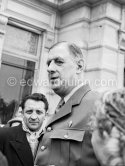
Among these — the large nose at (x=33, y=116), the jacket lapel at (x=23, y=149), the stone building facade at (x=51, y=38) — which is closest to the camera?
the jacket lapel at (x=23, y=149)

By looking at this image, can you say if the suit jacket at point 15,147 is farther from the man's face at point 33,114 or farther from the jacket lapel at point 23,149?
the man's face at point 33,114

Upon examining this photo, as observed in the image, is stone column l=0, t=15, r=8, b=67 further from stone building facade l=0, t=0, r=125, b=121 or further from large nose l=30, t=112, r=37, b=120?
large nose l=30, t=112, r=37, b=120

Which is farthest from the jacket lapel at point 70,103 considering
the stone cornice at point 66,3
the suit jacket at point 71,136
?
the stone cornice at point 66,3

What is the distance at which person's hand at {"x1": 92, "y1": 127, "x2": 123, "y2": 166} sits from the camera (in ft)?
3.01

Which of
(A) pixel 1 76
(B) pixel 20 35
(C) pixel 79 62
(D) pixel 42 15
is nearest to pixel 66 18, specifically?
(D) pixel 42 15

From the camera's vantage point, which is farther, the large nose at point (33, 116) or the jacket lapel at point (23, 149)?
the large nose at point (33, 116)

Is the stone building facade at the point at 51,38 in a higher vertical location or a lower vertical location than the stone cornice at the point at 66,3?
lower

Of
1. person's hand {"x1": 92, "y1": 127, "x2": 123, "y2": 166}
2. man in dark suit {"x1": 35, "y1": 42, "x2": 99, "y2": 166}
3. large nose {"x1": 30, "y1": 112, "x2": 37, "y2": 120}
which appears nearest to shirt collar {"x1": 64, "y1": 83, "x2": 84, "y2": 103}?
man in dark suit {"x1": 35, "y1": 42, "x2": 99, "y2": 166}

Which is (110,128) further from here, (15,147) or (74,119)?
(15,147)

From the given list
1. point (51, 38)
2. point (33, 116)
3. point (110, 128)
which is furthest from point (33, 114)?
point (51, 38)

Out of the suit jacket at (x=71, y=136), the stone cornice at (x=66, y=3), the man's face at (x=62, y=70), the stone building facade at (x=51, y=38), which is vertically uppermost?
the stone cornice at (x=66, y=3)

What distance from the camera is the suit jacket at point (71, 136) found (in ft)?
4.95

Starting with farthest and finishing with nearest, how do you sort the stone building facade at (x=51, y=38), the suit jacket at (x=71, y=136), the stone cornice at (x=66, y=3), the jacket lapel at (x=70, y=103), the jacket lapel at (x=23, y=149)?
1. the stone cornice at (x=66, y=3)
2. the stone building facade at (x=51, y=38)
3. the jacket lapel at (x=23, y=149)
4. the jacket lapel at (x=70, y=103)
5. the suit jacket at (x=71, y=136)

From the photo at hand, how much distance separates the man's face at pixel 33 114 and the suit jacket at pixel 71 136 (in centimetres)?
113
